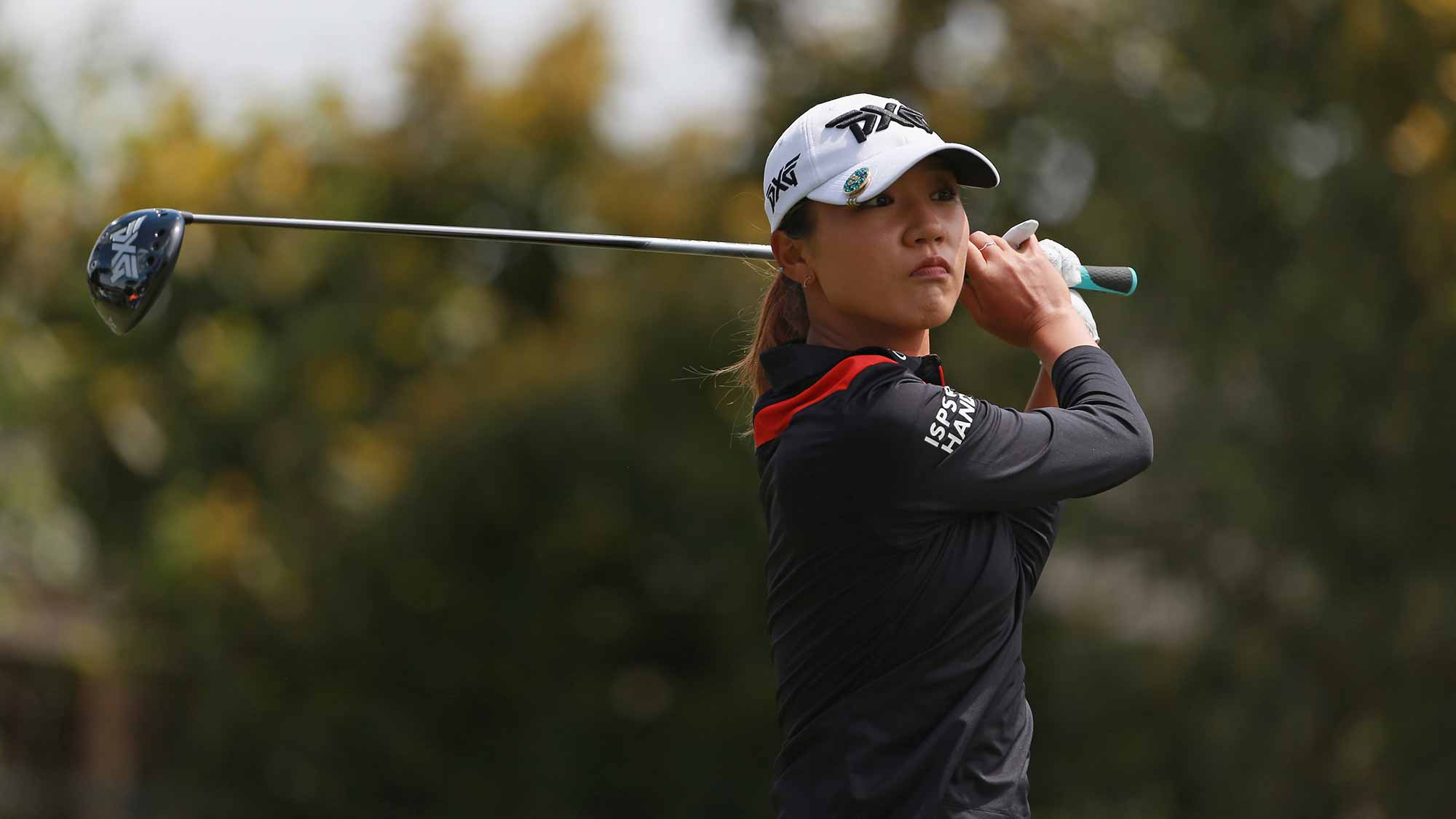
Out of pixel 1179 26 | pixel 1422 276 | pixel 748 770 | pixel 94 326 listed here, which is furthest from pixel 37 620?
pixel 1422 276

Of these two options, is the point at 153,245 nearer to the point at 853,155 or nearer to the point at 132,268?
the point at 132,268

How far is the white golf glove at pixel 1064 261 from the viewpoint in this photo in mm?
3291

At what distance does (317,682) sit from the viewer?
2034 centimetres

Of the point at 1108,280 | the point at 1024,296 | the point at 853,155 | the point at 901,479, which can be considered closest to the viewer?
the point at 901,479

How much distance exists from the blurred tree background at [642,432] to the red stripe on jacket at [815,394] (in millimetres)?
11177

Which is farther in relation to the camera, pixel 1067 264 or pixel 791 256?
pixel 1067 264

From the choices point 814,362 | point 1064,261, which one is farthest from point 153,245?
point 1064,261

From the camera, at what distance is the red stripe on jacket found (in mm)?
2980

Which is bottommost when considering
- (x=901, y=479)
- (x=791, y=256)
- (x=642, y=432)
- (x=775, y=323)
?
(x=642, y=432)

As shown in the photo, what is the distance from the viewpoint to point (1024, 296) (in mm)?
3178

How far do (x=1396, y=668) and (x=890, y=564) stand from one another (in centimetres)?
1373

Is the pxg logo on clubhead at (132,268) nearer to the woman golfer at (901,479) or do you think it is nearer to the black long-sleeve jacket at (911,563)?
the woman golfer at (901,479)

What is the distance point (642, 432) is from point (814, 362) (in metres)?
15.7

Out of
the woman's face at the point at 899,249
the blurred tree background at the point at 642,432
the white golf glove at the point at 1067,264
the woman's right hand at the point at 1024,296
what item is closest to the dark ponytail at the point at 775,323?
the woman's face at the point at 899,249
